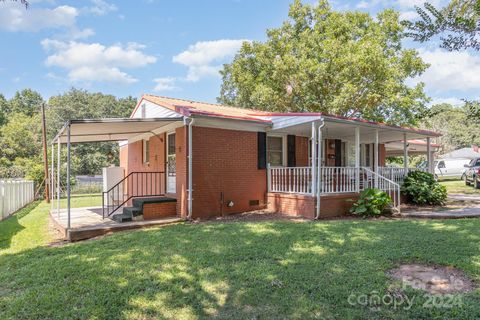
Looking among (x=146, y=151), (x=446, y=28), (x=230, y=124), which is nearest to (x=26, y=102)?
(x=146, y=151)

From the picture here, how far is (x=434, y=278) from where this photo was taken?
394cm

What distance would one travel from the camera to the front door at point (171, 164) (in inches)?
396

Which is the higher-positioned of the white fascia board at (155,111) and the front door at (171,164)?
the white fascia board at (155,111)

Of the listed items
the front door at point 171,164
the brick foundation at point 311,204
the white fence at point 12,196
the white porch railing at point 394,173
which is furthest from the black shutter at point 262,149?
the white fence at point 12,196

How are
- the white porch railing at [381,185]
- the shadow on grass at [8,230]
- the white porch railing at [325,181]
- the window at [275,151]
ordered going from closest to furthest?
the shadow on grass at [8,230] → the white porch railing at [325,181] → the white porch railing at [381,185] → the window at [275,151]

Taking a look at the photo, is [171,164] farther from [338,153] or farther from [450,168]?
[450,168]

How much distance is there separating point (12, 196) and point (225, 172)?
8751mm

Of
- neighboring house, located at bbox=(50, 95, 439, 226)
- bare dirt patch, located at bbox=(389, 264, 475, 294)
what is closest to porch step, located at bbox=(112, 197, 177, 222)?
neighboring house, located at bbox=(50, 95, 439, 226)

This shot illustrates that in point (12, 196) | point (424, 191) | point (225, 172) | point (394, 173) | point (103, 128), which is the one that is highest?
point (103, 128)

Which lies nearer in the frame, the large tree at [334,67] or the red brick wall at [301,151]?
the red brick wall at [301,151]

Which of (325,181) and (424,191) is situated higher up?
(325,181)

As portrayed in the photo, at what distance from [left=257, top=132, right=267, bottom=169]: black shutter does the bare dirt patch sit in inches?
251

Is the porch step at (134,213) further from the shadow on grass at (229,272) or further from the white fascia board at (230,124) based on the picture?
the white fascia board at (230,124)

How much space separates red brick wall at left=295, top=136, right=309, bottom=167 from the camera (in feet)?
38.3
